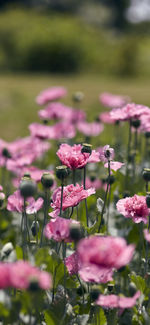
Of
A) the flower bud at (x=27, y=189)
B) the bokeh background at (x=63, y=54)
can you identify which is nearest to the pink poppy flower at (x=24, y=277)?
the flower bud at (x=27, y=189)

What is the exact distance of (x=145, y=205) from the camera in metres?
0.92

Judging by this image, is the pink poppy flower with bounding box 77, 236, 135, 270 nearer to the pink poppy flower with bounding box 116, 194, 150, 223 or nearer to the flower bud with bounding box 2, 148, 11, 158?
the pink poppy flower with bounding box 116, 194, 150, 223

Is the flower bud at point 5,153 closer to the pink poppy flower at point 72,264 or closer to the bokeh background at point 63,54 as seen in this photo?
the pink poppy flower at point 72,264

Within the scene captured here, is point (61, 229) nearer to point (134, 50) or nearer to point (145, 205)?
point (145, 205)

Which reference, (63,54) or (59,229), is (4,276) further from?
(63,54)

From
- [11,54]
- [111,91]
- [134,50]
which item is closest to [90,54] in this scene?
[134,50]

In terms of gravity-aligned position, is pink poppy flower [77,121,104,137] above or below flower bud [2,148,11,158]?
above

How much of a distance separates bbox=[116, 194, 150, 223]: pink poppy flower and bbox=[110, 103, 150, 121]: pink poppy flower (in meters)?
0.27

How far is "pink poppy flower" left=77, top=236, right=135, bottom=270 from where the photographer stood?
23.6 inches

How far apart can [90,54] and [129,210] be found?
7973 millimetres

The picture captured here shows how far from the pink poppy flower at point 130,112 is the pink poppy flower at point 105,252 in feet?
1.78

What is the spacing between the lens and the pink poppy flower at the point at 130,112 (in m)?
1.11

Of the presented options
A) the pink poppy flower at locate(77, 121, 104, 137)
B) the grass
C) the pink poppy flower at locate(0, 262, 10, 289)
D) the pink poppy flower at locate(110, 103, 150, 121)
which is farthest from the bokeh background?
the pink poppy flower at locate(0, 262, 10, 289)

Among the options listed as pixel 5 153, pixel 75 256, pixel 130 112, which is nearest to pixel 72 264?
pixel 75 256
